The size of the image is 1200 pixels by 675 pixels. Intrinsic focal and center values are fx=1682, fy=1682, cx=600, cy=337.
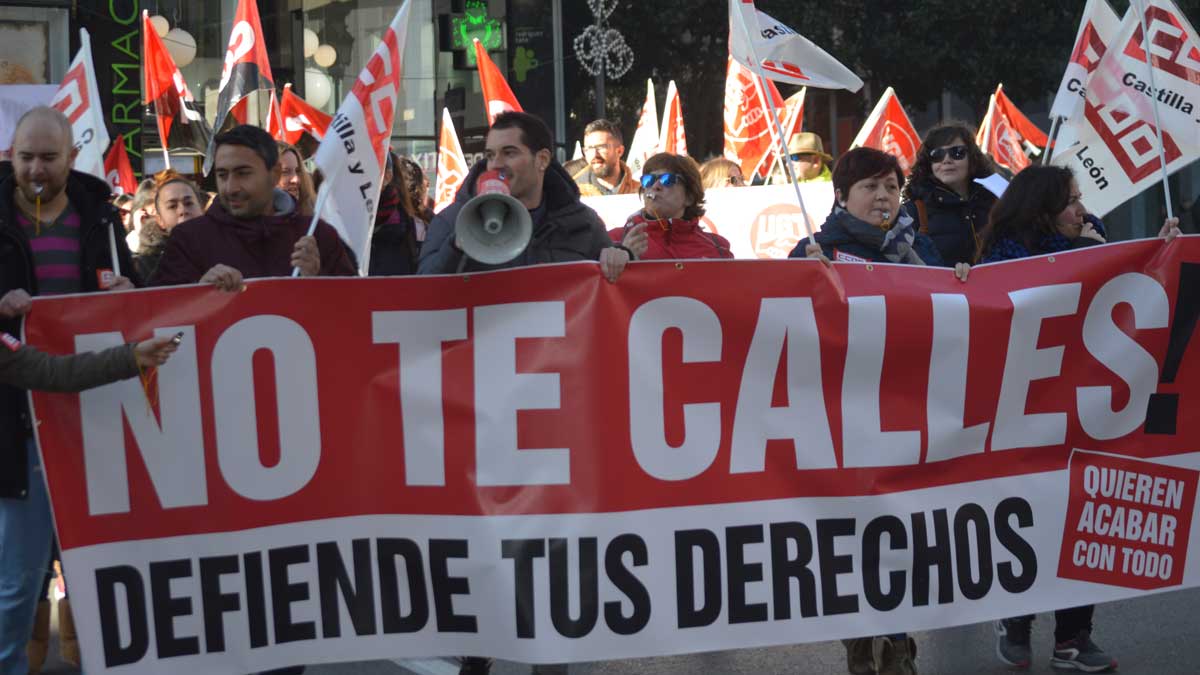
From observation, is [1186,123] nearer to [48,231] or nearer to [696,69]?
[48,231]

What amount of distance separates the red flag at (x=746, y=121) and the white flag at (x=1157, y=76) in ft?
21.1

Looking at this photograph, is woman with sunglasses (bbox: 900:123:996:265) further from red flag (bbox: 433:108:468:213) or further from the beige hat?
red flag (bbox: 433:108:468:213)

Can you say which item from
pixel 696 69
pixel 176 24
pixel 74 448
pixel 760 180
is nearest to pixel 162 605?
pixel 74 448

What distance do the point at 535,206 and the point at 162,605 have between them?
1.54 meters

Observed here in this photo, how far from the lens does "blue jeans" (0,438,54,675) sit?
4.66 m

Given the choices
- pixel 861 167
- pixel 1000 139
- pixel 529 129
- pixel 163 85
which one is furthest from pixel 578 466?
pixel 1000 139

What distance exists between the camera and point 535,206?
4941 mm

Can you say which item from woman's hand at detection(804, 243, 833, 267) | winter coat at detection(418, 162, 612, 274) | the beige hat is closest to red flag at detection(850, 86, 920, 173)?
the beige hat

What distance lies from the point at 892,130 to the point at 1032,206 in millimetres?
7518

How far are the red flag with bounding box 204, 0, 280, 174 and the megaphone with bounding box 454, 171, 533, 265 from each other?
6.01 meters

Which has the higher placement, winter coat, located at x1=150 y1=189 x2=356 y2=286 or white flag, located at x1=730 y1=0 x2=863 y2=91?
white flag, located at x1=730 y1=0 x2=863 y2=91

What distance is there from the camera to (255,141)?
4.86 metres

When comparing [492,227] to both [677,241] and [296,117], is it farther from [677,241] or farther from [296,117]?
[296,117]

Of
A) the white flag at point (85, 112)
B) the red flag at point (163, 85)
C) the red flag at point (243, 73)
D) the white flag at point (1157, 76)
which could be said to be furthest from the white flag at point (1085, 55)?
the red flag at point (163, 85)
